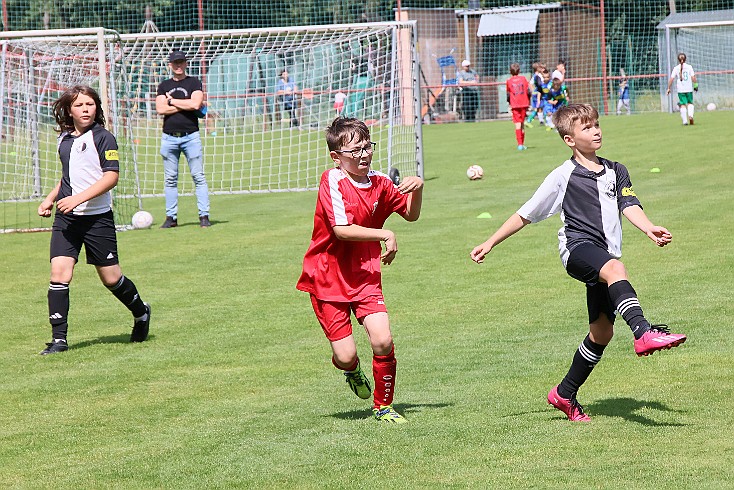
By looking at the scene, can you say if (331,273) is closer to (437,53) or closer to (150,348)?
(150,348)

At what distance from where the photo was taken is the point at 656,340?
17.1 feet

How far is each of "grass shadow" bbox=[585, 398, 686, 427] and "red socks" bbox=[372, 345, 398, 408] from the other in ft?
3.67

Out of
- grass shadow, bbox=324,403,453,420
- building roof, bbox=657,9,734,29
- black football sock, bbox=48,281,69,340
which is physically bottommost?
grass shadow, bbox=324,403,453,420

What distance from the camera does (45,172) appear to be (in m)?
20.9

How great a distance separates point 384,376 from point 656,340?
1.56 metres

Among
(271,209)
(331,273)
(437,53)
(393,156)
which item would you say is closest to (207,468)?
(331,273)

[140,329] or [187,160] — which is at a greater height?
[187,160]

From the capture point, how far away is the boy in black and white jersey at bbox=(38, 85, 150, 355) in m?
8.55

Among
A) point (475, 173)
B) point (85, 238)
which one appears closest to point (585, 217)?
point (85, 238)

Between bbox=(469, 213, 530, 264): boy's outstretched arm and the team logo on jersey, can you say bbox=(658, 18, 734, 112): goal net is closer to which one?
the team logo on jersey

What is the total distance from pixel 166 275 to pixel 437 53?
32.3 meters

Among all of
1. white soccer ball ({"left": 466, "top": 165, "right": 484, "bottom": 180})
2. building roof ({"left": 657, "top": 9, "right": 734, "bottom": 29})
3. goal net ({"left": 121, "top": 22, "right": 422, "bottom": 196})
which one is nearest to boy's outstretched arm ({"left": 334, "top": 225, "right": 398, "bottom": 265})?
goal net ({"left": 121, "top": 22, "right": 422, "bottom": 196})

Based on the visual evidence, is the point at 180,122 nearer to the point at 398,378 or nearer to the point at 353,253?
the point at 398,378

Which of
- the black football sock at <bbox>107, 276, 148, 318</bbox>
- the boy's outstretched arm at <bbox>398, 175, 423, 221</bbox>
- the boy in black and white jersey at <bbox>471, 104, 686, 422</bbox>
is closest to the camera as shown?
the boy in black and white jersey at <bbox>471, 104, 686, 422</bbox>
